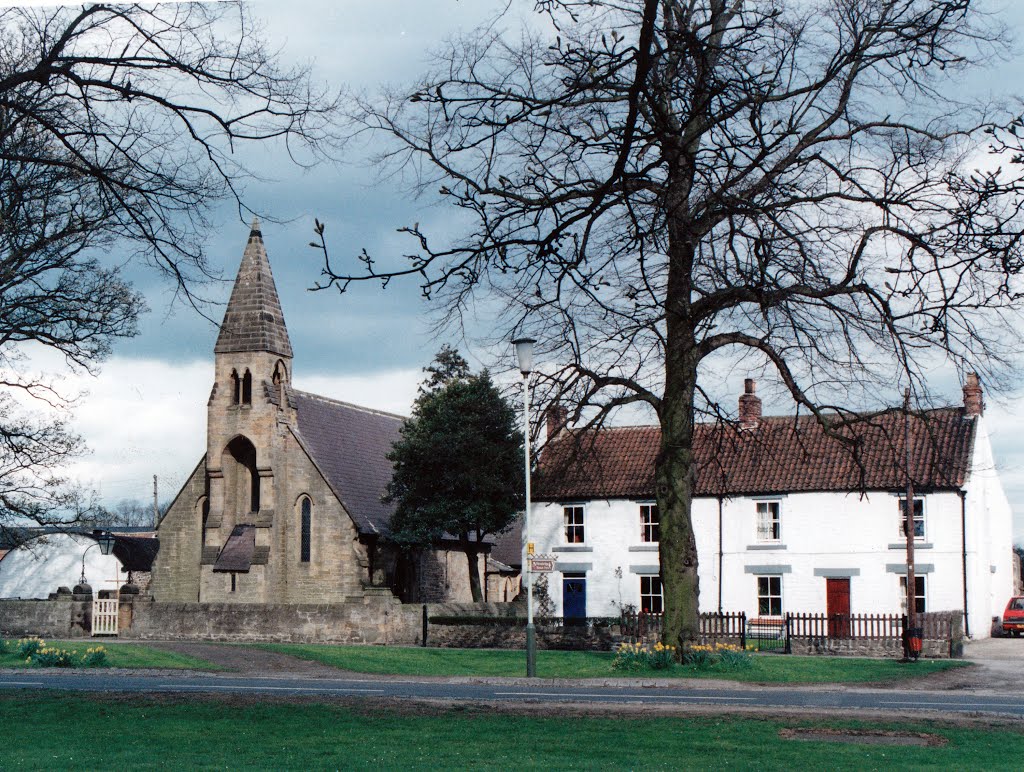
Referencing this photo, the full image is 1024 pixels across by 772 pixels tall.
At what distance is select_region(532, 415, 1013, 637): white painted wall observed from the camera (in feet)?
145

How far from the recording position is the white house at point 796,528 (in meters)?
44.1

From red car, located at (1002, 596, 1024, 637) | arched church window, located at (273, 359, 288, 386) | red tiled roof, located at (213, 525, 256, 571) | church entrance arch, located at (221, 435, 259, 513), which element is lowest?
red car, located at (1002, 596, 1024, 637)

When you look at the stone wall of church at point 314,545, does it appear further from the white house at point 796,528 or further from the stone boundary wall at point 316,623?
the stone boundary wall at point 316,623

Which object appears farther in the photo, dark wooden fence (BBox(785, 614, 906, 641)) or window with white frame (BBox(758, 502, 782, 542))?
window with white frame (BBox(758, 502, 782, 542))

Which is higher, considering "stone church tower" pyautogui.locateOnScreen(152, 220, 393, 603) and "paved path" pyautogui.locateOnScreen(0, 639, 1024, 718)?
"stone church tower" pyautogui.locateOnScreen(152, 220, 393, 603)

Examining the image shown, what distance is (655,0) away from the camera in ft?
23.5

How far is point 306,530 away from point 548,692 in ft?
110

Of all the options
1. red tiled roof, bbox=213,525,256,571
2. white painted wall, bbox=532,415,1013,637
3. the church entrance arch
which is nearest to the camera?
white painted wall, bbox=532,415,1013,637

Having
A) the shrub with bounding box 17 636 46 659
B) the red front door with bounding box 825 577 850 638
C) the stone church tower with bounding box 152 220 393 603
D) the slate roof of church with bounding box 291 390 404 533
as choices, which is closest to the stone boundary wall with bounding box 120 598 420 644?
the stone church tower with bounding box 152 220 393 603

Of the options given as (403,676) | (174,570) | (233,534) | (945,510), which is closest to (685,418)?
(403,676)

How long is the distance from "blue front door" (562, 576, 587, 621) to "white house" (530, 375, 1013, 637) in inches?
2.0

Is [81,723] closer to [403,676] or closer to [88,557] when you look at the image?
[403,676]

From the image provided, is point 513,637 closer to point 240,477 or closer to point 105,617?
point 105,617

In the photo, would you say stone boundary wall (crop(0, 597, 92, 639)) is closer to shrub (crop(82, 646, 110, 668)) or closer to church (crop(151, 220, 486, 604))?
church (crop(151, 220, 486, 604))
